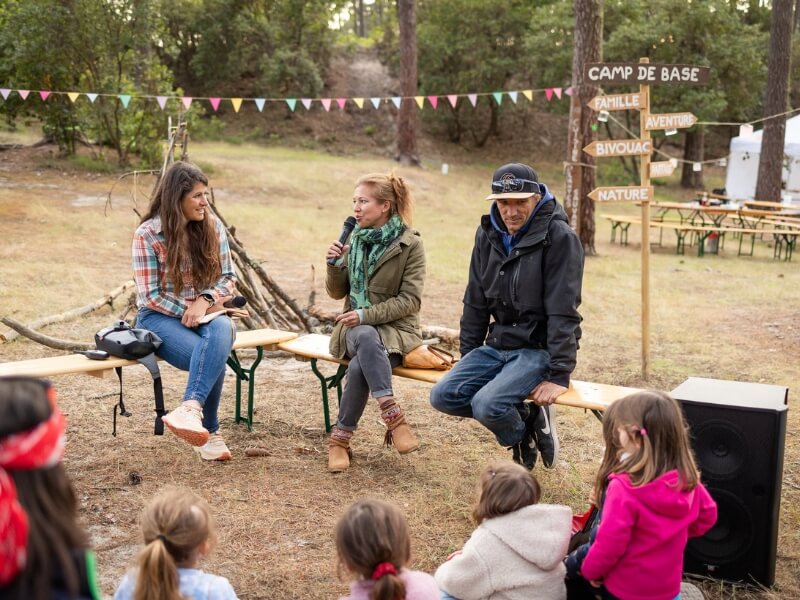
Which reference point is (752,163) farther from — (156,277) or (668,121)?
(156,277)

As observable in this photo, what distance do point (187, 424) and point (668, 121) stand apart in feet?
12.9

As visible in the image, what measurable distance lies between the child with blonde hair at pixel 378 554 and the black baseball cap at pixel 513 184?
6.58ft

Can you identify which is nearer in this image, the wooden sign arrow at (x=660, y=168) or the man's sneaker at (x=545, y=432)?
the man's sneaker at (x=545, y=432)

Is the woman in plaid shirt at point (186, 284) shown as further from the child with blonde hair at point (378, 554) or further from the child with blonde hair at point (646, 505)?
the child with blonde hair at point (646, 505)

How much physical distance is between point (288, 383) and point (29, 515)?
15.0ft

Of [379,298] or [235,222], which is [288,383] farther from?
[235,222]

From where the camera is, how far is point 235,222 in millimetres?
14539

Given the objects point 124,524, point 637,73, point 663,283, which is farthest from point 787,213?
point 124,524

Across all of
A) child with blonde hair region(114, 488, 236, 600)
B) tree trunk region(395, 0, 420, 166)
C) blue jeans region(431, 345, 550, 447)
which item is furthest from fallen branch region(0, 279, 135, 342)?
tree trunk region(395, 0, 420, 166)

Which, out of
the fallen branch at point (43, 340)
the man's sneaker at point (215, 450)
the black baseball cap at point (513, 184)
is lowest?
the man's sneaker at point (215, 450)

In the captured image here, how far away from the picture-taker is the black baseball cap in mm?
4035

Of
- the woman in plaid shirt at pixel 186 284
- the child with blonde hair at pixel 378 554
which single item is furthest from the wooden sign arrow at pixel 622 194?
the child with blonde hair at pixel 378 554

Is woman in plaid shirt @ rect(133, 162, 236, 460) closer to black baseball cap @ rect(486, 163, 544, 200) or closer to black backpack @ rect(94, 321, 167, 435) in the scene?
black backpack @ rect(94, 321, 167, 435)

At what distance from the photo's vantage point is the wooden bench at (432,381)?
3965 millimetres
